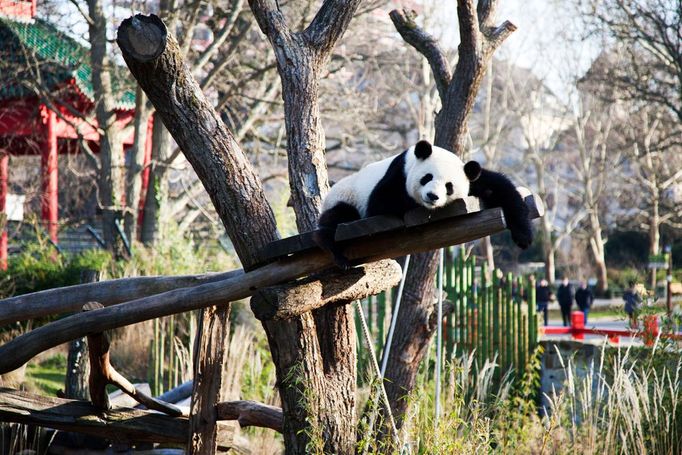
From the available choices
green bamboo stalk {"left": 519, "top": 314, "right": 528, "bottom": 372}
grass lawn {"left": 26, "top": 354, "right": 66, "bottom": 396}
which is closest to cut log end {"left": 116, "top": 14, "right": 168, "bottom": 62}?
grass lawn {"left": 26, "top": 354, "right": 66, "bottom": 396}

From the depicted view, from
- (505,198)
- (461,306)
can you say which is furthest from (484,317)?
(505,198)

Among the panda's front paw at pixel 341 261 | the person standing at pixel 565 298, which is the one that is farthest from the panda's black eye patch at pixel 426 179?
the person standing at pixel 565 298

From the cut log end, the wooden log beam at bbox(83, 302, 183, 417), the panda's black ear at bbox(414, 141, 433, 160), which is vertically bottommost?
the wooden log beam at bbox(83, 302, 183, 417)

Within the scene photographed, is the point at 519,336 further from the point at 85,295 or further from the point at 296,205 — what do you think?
the point at 85,295

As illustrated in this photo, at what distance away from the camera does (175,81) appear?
4039 mm

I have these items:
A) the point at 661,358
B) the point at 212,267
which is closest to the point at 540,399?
the point at 661,358

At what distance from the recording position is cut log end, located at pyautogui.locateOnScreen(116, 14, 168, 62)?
3.79m

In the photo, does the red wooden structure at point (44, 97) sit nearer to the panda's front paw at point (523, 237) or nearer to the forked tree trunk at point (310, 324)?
the forked tree trunk at point (310, 324)

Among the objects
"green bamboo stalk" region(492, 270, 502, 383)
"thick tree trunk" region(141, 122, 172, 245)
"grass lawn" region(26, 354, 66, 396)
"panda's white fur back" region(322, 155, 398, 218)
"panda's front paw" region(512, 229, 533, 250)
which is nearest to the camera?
"panda's front paw" region(512, 229, 533, 250)

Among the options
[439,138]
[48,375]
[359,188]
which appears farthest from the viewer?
[48,375]

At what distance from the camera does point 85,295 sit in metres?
5.02

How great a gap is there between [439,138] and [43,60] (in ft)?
34.7

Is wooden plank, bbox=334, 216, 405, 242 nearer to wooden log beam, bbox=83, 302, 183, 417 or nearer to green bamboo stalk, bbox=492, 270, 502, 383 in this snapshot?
wooden log beam, bbox=83, 302, 183, 417

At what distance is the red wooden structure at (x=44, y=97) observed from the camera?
14078 millimetres
